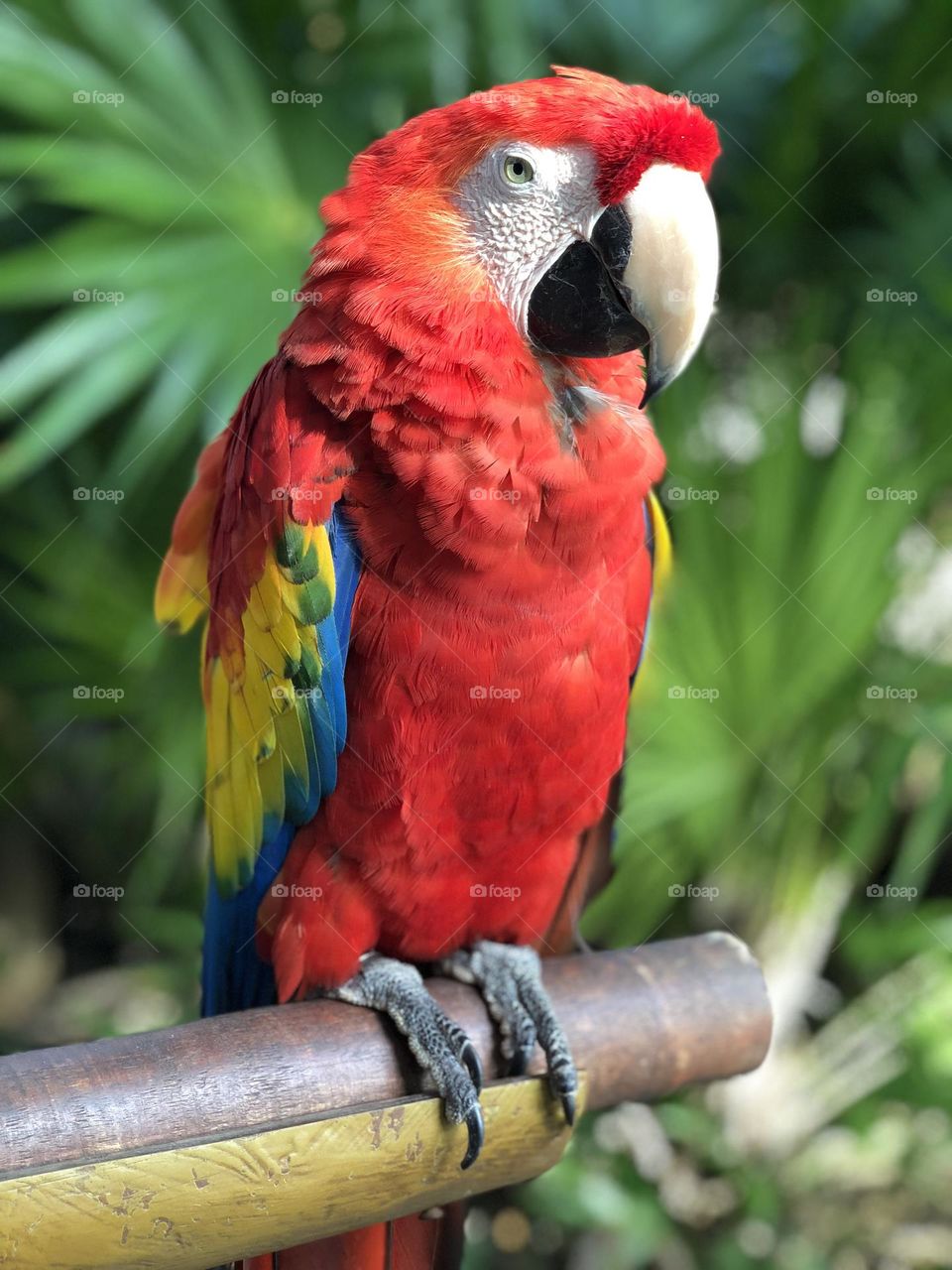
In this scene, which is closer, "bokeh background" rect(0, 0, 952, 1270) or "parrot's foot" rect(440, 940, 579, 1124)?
"parrot's foot" rect(440, 940, 579, 1124)

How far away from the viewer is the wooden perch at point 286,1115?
0.74m

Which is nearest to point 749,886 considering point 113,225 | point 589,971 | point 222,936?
point 589,971

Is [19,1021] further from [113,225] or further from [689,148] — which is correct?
[689,148]

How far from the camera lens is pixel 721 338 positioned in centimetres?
177

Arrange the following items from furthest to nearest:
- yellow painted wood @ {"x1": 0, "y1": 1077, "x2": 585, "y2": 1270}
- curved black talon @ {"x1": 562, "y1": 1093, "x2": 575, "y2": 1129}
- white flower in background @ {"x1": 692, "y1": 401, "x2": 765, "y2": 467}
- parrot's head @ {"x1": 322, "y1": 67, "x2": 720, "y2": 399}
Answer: white flower in background @ {"x1": 692, "y1": 401, "x2": 765, "y2": 467} → curved black talon @ {"x1": 562, "y1": 1093, "x2": 575, "y2": 1129} → parrot's head @ {"x1": 322, "y1": 67, "x2": 720, "y2": 399} → yellow painted wood @ {"x1": 0, "y1": 1077, "x2": 585, "y2": 1270}

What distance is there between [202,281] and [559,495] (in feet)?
2.57

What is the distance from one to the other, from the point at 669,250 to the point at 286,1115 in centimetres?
72

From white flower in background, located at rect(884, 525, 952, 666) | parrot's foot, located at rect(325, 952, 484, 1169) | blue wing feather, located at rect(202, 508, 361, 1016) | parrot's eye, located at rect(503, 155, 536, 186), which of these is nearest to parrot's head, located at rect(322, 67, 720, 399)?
parrot's eye, located at rect(503, 155, 536, 186)

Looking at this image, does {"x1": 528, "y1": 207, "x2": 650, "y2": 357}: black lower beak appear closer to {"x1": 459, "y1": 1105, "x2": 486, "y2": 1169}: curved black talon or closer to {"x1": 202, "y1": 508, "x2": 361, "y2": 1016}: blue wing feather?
{"x1": 202, "y1": 508, "x2": 361, "y2": 1016}: blue wing feather

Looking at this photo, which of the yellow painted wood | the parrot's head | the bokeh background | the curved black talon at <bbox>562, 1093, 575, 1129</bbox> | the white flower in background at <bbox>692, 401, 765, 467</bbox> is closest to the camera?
the yellow painted wood

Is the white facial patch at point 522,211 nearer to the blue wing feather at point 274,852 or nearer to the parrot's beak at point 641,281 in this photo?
the parrot's beak at point 641,281

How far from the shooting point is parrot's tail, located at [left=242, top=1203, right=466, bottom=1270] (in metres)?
0.98

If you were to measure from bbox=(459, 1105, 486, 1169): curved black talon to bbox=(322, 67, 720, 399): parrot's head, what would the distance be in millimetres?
615

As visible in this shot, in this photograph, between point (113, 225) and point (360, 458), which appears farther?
point (113, 225)
